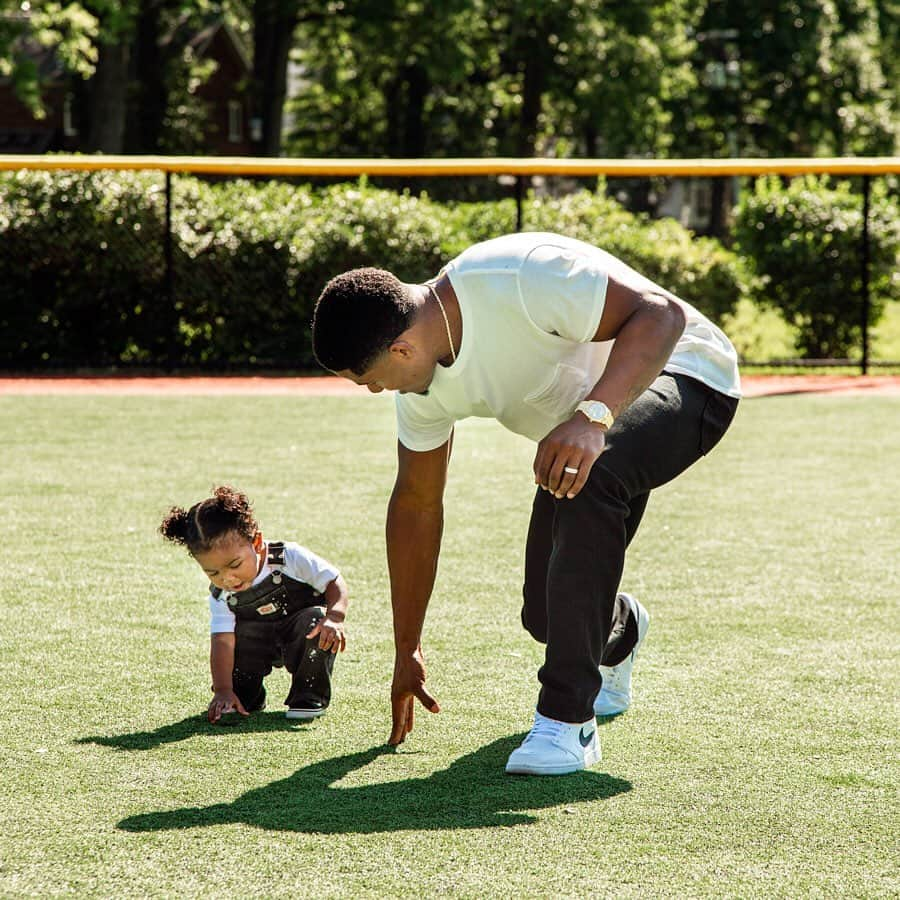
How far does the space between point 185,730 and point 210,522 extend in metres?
0.59

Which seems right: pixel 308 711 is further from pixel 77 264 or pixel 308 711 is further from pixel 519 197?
pixel 519 197

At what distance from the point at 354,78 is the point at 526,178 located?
25943mm

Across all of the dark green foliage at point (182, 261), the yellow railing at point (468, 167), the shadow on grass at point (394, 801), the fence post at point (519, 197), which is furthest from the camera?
the fence post at point (519, 197)

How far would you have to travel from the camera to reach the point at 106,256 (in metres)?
14.1

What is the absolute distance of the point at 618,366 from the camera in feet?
11.6

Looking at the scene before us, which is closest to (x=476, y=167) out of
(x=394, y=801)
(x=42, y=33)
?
(x=394, y=801)

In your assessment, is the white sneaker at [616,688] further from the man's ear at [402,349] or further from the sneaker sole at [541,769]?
the man's ear at [402,349]

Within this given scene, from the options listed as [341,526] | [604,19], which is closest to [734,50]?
[604,19]

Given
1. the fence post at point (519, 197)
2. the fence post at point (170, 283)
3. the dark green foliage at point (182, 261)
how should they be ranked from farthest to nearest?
the fence post at point (519, 197)
the dark green foliage at point (182, 261)
the fence post at point (170, 283)

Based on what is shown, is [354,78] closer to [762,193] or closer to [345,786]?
[762,193]

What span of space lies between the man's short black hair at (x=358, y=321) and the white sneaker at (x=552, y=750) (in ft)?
3.38

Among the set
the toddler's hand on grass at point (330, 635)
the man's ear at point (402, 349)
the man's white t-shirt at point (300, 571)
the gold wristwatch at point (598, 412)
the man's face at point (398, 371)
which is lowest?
the toddler's hand on grass at point (330, 635)

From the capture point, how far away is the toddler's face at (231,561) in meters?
4.26

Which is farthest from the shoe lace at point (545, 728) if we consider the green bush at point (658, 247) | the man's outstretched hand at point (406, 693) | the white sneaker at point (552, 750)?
the green bush at point (658, 247)
